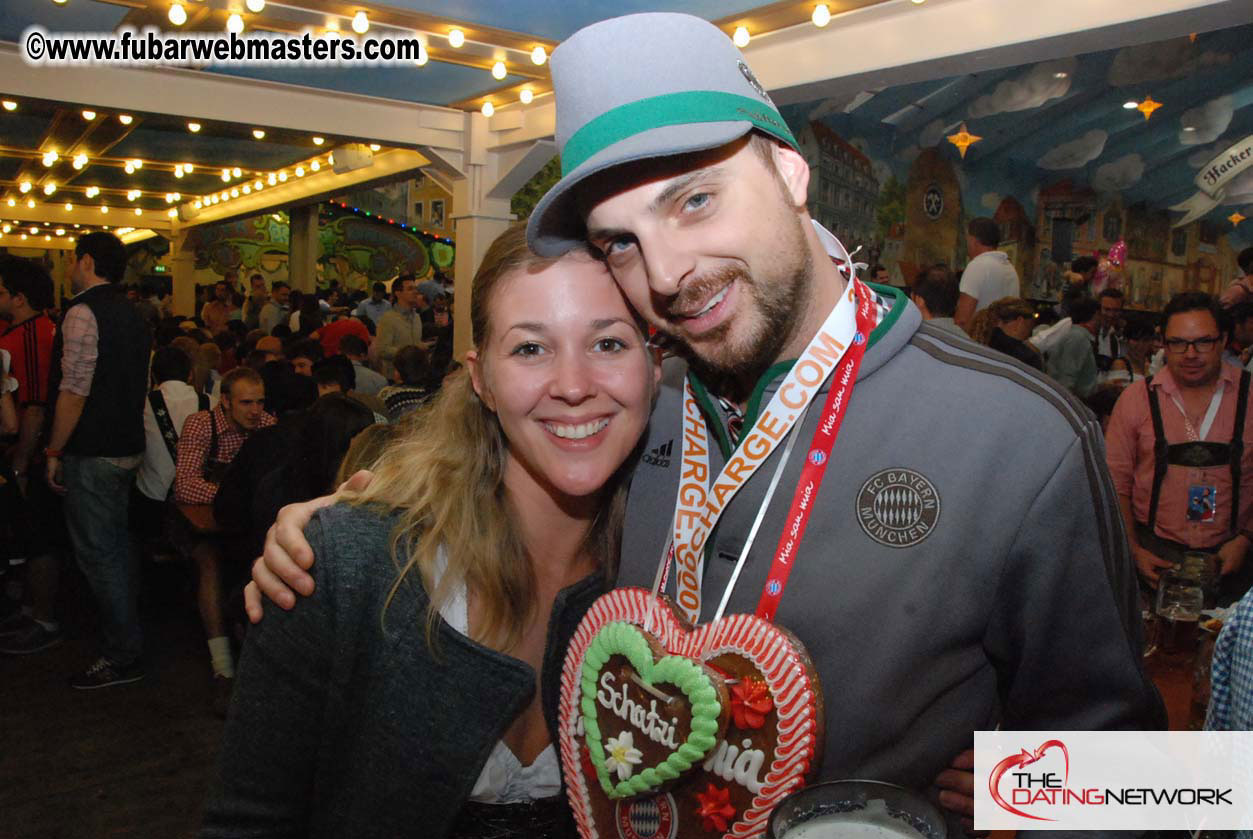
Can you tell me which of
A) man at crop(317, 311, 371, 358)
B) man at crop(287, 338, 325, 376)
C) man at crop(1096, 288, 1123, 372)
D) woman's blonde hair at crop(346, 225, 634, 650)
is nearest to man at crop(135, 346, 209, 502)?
man at crop(287, 338, 325, 376)

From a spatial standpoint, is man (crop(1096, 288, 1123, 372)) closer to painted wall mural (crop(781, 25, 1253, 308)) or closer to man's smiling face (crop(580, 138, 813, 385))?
painted wall mural (crop(781, 25, 1253, 308))

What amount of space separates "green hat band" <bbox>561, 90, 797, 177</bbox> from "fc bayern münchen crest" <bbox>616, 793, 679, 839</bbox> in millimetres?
846

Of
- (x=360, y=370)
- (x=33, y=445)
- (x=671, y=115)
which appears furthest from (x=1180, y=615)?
(x=33, y=445)

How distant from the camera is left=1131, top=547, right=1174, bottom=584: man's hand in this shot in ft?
11.3

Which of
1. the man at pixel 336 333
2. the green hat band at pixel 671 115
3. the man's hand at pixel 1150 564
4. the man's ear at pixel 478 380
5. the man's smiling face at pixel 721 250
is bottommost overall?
the man's hand at pixel 1150 564

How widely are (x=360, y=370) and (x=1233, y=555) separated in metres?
4.82

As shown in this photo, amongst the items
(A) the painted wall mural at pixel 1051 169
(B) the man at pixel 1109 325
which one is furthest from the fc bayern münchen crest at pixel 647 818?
(A) the painted wall mural at pixel 1051 169

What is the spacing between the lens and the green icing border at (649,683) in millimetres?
1099

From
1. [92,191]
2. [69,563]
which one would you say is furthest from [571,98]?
[92,191]

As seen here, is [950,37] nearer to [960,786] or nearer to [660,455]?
[660,455]

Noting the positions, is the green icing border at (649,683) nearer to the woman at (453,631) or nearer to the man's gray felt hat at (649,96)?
the woman at (453,631)

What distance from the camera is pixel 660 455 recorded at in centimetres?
152

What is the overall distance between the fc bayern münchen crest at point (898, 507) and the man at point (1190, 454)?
2.81 m

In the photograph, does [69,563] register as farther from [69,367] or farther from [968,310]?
[968,310]
